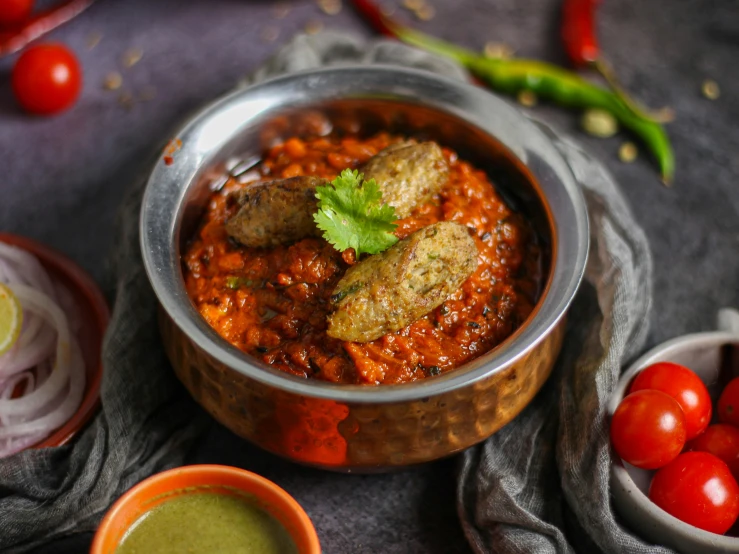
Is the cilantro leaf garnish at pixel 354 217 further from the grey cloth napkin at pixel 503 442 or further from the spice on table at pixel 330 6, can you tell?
the spice on table at pixel 330 6

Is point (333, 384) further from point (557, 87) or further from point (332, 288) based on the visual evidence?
point (557, 87)

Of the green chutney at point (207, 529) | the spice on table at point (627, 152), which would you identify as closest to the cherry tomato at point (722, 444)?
the green chutney at point (207, 529)

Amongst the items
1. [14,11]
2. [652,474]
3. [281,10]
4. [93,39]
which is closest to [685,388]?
[652,474]

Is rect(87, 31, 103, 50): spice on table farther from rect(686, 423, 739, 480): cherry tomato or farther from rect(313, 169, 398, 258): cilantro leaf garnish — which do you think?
rect(686, 423, 739, 480): cherry tomato

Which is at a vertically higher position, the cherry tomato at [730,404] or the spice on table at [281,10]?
the spice on table at [281,10]

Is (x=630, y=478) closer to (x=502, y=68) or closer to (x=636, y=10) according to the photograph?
(x=502, y=68)

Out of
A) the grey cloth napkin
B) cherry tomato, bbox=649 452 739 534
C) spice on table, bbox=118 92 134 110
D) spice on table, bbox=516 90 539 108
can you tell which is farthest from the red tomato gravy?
spice on table, bbox=118 92 134 110
